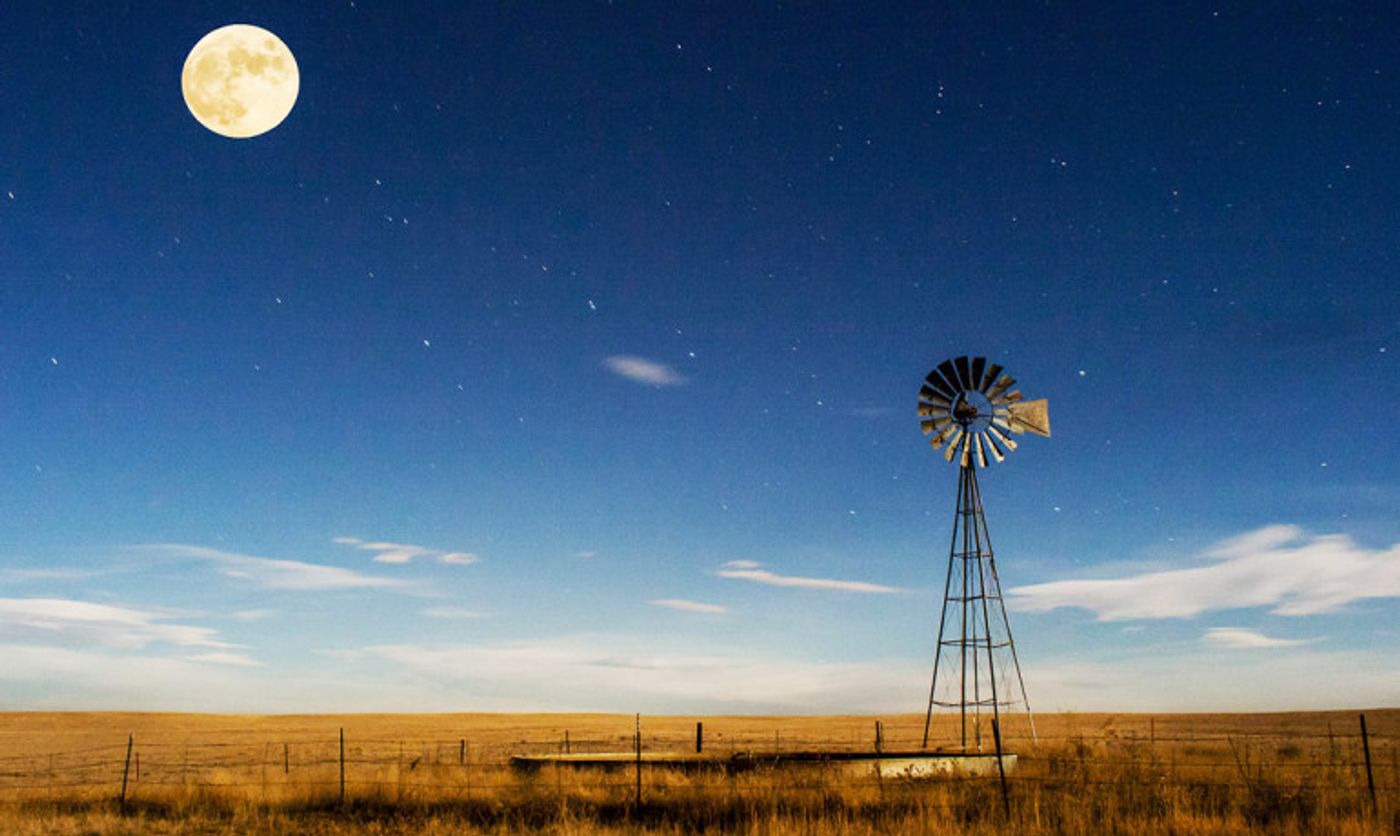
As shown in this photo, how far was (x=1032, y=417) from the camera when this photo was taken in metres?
28.5

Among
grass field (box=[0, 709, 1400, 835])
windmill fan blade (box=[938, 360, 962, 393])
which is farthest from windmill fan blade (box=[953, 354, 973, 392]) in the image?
grass field (box=[0, 709, 1400, 835])

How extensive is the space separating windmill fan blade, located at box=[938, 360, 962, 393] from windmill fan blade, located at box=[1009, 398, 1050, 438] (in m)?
1.56

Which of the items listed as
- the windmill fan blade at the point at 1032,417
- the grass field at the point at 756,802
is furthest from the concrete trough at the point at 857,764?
the windmill fan blade at the point at 1032,417

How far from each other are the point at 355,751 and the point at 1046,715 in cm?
8498

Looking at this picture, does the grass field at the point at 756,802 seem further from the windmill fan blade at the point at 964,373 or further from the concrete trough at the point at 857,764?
the windmill fan blade at the point at 964,373

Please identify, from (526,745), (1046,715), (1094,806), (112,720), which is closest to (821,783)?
(1094,806)

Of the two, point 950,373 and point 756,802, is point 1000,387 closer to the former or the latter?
point 950,373

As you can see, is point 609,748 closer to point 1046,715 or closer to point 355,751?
point 355,751

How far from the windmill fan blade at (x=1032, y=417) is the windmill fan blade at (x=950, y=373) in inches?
61.3

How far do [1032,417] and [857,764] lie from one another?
11488 millimetres

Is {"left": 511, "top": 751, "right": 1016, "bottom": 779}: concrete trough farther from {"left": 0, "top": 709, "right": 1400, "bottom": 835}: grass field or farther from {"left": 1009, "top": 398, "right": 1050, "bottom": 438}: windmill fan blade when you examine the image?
{"left": 1009, "top": 398, "right": 1050, "bottom": 438}: windmill fan blade

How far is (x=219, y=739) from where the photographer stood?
61688 millimetres

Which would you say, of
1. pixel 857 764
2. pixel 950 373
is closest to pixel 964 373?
pixel 950 373

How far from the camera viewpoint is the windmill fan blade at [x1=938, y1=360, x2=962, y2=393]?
95.5 ft
